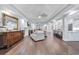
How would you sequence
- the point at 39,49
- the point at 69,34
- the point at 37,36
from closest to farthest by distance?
the point at 39,49 → the point at 69,34 → the point at 37,36

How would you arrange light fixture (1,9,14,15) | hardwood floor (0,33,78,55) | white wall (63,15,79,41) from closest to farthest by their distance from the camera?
1. hardwood floor (0,33,78,55)
2. light fixture (1,9,14,15)
3. white wall (63,15,79,41)

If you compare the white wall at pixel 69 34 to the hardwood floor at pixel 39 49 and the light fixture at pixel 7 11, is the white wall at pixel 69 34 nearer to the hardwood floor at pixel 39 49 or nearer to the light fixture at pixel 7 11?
the hardwood floor at pixel 39 49

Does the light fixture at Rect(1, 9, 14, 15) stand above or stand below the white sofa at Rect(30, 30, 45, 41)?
above

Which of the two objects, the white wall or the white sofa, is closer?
the white wall

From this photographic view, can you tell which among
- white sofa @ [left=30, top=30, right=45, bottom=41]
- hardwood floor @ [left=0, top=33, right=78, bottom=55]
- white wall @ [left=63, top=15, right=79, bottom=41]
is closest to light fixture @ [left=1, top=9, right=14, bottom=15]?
hardwood floor @ [left=0, top=33, right=78, bottom=55]

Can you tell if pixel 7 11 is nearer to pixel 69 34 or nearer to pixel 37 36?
pixel 37 36

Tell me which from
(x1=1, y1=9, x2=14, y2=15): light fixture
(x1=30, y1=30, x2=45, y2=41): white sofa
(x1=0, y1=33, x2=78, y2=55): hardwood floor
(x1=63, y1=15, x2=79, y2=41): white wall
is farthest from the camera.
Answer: (x1=30, y1=30, x2=45, y2=41): white sofa

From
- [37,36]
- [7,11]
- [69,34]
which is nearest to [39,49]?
[7,11]

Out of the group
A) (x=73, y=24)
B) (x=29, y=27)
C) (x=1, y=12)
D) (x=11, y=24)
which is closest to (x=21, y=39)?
(x=29, y=27)

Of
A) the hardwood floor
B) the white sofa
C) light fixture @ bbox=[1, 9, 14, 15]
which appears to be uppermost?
light fixture @ bbox=[1, 9, 14, 15]

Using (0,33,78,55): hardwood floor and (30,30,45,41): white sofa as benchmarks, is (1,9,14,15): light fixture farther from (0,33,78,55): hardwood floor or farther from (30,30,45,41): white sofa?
(30,30,45,41): white sofa
